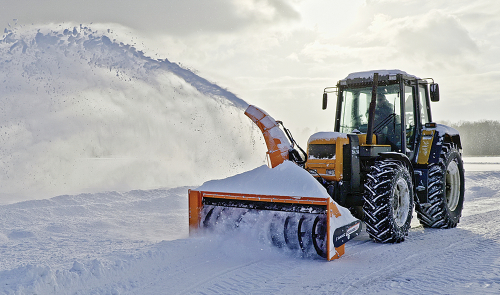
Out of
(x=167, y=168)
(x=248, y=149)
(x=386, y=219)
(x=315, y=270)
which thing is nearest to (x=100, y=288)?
(x=315, y=270)

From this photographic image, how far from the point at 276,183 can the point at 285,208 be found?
1.22ft

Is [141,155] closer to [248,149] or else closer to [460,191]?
[248,149]

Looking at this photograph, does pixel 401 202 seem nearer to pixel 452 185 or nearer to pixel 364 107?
pixel 364 107

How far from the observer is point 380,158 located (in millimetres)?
5941

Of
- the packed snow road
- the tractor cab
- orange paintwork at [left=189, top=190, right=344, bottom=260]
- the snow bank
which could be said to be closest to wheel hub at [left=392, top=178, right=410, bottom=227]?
the packed snow road

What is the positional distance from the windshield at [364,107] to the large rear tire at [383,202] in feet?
3.57

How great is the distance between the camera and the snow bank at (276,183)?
4749 mm

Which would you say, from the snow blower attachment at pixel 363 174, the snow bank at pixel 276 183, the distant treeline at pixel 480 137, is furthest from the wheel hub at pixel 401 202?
the distant treeline at pixel 480 137

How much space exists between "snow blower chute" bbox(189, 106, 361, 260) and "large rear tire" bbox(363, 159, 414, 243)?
16.1 inches

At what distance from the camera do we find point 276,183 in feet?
16.5

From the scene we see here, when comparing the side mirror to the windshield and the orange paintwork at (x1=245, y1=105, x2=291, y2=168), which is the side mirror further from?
A: the orange paintwork at (x1=245, y1=105, x2=291, y2=168)

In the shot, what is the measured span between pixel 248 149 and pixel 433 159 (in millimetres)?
5195

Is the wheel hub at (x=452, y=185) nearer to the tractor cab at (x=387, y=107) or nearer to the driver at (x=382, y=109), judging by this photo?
the tractor cab at (x=387, y=107)

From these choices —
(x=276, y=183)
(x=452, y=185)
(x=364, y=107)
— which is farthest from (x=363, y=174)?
(x=452, y=185)
